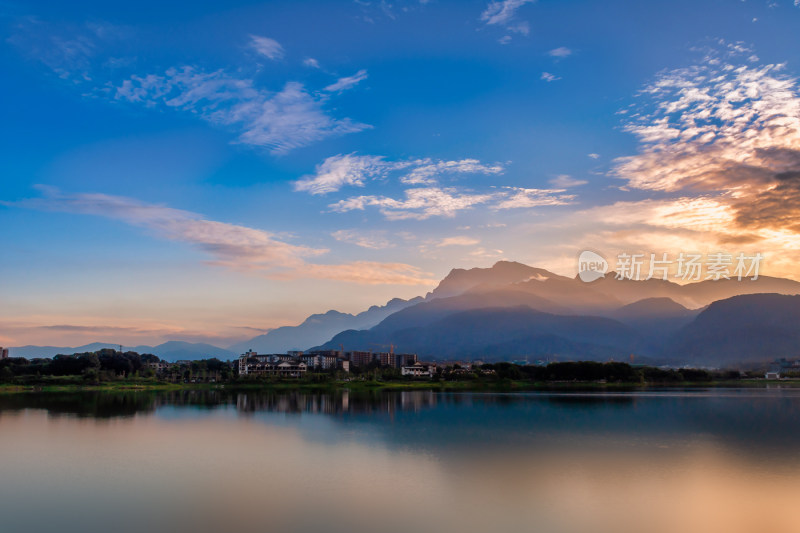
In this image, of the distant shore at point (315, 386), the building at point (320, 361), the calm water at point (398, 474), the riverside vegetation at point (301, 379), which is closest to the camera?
the calm water at point (398, 474)

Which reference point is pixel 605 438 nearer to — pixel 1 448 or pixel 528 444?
pixel 528 444

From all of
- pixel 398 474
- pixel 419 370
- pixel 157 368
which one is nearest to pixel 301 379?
pixel 157 368

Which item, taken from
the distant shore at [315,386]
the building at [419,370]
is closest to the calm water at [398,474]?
the distant shore at [315,386]

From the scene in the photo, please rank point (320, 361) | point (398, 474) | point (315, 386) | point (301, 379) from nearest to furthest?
point (398, 474) < point (315, 386) < point (301, 379) < point (320, 361)

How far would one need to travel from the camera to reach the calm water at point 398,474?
13.7 metres

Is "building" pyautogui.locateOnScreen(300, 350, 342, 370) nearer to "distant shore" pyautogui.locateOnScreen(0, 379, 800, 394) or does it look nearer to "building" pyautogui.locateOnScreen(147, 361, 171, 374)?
"building" pyautogui.locateOnScreen(147, 361, 171, 374)

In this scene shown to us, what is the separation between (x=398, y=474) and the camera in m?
18.5

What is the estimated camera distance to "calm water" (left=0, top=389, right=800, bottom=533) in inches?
539

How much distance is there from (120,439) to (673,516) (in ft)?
75.4

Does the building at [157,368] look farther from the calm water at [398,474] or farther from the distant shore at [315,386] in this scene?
the calm water at [398,474]

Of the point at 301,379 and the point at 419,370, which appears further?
the point at 419,370

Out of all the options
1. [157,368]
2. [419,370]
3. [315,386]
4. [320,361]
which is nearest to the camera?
[315,386]

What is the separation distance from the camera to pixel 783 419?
35812 mm

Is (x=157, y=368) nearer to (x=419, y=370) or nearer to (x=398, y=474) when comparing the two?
(x=419, y=370)
